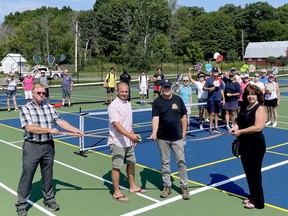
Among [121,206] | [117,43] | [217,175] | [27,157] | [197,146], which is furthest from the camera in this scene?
[117,43]

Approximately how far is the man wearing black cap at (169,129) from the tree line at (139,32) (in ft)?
149

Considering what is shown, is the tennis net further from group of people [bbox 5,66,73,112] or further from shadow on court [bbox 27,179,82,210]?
group of people [bbox 5,66,73,112]

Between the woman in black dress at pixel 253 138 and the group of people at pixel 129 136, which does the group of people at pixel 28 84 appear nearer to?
the group of people at pixel 129 136

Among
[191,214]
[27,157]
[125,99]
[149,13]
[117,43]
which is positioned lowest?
[191,214]

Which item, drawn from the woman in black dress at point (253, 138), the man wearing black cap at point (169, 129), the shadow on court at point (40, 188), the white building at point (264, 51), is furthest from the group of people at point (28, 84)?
the white building at point (264, 51)

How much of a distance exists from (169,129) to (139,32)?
227 feet

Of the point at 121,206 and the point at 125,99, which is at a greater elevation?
the point at 125,99

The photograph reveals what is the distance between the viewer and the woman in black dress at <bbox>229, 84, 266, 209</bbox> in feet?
19.0

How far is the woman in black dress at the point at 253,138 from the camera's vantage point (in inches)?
227

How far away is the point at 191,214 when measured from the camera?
5766 millimetres

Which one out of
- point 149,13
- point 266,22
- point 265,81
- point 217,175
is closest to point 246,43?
point 266,22

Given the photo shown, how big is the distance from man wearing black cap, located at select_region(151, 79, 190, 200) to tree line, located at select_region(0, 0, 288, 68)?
4528cm

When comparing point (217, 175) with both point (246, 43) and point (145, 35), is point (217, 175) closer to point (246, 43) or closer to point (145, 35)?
point (145, 35)

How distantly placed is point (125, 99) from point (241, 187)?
112 inches
